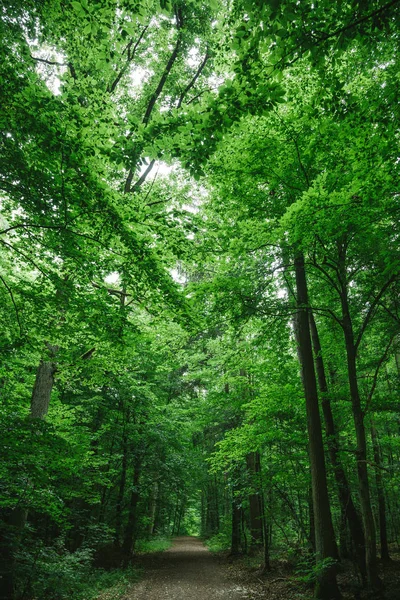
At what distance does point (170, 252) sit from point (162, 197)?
465cm

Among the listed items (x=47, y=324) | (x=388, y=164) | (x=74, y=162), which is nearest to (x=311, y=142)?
(x=388, y=164)

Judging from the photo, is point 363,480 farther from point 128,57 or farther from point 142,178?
point 128,57

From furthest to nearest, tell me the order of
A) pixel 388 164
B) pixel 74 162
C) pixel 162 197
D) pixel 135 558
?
pixel 135 558 → pixel 162 197 → pixel 388 164 → pixel 74 162

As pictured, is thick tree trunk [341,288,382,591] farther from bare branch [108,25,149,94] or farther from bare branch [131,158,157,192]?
bare branch [108,25,149,94]

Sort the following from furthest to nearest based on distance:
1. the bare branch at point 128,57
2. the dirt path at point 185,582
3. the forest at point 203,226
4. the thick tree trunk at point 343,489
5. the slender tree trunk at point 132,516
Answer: the slender tree trunk at point 132,516
the bare branch at point 128,57
the dirt path at point 185,582
the thick tree trunk at point 343,489
the forest at point 203,226

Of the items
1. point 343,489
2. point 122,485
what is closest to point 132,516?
point 122,485

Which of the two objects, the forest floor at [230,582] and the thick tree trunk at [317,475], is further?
the forest floor at [230,582]

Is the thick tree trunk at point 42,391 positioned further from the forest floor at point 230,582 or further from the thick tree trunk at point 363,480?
the thick tree trunk at point 363,480

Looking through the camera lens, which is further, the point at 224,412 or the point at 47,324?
the point at 224,412

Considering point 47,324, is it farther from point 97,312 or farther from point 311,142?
point 311,142

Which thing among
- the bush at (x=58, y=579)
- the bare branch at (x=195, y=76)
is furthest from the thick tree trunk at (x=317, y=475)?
the bare branch at (x=195, y=76)

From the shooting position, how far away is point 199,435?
760 inches

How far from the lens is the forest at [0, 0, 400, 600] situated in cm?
353

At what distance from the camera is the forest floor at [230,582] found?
23.7 feet
